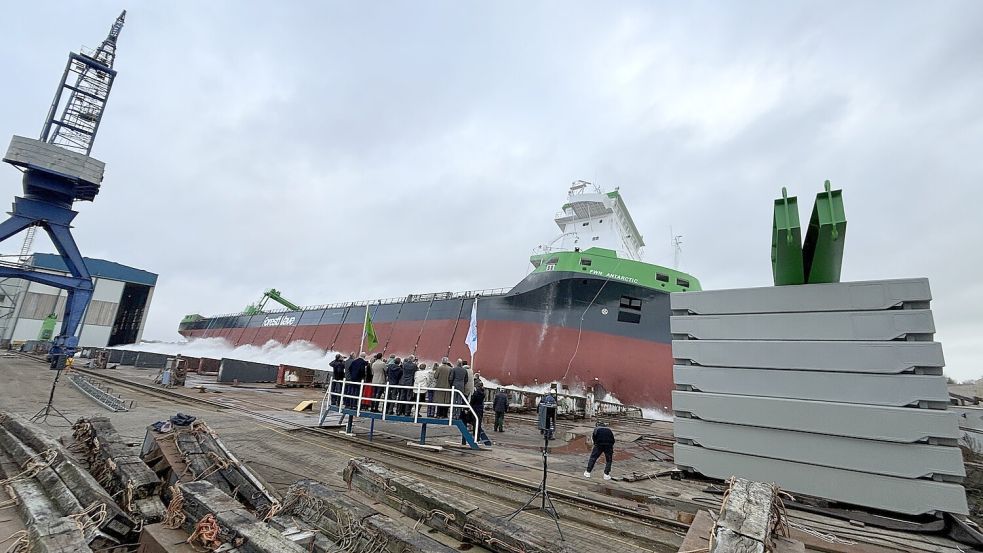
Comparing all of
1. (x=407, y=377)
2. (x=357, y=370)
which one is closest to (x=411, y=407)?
(x=407, y=377)

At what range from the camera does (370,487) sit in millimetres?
4008

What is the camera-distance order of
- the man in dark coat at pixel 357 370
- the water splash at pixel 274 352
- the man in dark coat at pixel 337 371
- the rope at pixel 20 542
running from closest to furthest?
the rope at pixel 20 542 < the man in dark coat at pixel 357 370 < the man in dark coat at pixel 337 371 < the water splash at pixel 274 352

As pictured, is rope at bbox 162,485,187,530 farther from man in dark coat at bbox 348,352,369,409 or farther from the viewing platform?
man in dark coat at bbox 348,352,369,409

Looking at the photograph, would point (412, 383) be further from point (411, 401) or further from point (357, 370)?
point (357, 370)

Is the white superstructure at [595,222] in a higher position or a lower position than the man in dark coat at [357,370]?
higher

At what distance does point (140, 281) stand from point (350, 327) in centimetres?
Result: 3939

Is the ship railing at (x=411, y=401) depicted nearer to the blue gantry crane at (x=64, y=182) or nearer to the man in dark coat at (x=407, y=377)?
the man in dark coat at (x=407, y=377)

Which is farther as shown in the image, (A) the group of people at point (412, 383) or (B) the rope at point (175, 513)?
(A) the group of people at point (412, 383)

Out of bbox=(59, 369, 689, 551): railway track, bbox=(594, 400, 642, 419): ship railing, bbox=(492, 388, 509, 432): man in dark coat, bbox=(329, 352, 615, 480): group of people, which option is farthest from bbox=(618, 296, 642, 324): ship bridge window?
bbox=(59, 369, 689, 551): railway track

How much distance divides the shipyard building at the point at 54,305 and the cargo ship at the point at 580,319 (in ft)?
151

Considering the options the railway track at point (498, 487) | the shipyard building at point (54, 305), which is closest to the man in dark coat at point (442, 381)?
the railway track at point (498, 487)

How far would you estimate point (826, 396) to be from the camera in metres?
4.36

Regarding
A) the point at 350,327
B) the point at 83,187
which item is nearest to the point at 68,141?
the point at 83,187

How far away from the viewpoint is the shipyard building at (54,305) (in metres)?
46.1
